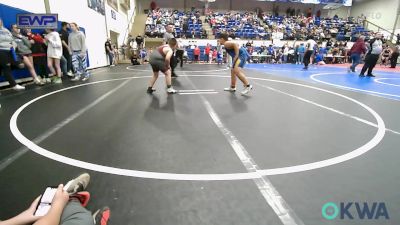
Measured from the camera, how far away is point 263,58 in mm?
21297

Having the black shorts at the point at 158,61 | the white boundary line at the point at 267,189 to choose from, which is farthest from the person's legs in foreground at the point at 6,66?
the white boundary line at the point at 267,189

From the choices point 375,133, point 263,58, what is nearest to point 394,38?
point 263,58

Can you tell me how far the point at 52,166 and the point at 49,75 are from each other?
22.8ft

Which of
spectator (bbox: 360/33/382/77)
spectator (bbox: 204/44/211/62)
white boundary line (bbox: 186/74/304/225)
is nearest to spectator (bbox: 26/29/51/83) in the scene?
white boundary line (bbox: 186/74/304/225)

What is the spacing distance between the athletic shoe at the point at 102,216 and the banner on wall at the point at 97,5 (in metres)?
13.0

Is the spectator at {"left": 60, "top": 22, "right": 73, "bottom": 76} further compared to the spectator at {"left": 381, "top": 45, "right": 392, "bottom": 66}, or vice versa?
the spectator at {"left": 381, "top": 45, "right": 392, "bottom": 66}

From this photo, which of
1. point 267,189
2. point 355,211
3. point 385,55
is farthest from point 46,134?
point 385,55

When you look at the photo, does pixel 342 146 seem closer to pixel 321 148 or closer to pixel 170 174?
pixel 321 148

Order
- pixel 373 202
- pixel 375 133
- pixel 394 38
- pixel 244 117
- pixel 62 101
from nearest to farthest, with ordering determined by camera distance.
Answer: pixel 373 202
pixel 375 133
pixel 244 117
pixel 62 101
pixel 394 38

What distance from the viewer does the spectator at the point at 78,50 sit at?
25.7 feet

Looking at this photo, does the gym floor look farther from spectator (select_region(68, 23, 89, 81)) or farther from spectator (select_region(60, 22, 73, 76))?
spectator (select_region(60, 22, 73, 76))

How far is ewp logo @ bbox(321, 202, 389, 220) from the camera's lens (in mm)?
1728

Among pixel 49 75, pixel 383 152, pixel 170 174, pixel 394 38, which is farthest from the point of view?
pixel 394 38

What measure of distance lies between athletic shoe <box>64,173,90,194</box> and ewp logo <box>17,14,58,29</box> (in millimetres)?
6985
